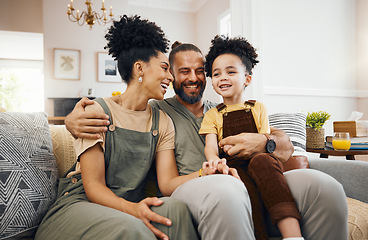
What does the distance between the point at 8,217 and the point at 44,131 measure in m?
0.41

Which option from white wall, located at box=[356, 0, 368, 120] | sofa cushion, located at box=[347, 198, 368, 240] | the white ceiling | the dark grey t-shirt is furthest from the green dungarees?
the white ceiling

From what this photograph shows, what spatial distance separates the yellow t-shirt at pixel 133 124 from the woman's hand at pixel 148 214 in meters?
0.30

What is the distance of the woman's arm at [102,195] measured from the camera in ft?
2.99

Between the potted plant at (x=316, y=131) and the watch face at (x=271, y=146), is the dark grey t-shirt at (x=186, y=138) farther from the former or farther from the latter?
the potted plant at (x=316, y=131)

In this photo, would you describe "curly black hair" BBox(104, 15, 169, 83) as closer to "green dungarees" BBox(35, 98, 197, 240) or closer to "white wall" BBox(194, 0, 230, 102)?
"green dungarees" BBox(35, 98, 197, 240)

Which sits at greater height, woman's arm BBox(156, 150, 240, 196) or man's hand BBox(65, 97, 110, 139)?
man's hand BBox(65, 97, 110, 139)

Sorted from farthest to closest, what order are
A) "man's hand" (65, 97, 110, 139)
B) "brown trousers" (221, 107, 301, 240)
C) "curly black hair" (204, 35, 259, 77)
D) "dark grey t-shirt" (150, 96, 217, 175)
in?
"curly black hair" (204, 35, 259, 77) → "dark grey t-shirt" (150, 96, 217, 175) → "man's hand" (65, 97, 110, 139) → "brown trousers" (221, 107, 301, 240)

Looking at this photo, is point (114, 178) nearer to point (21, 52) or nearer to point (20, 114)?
point (20, 114)

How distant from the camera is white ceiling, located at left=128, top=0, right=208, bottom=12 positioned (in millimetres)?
6234

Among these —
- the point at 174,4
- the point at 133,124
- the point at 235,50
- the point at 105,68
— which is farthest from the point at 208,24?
the point at 133,124

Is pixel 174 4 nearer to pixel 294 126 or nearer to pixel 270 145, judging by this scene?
pixel 294 126

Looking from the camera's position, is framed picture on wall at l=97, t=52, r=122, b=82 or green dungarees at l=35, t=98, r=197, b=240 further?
framed picture on wall at l=97, t=52, r=122, b=82

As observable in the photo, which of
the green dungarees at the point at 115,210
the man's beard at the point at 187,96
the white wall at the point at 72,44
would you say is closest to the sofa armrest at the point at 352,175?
the man's beard at the point at 187,96

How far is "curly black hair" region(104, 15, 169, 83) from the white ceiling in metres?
5.23
